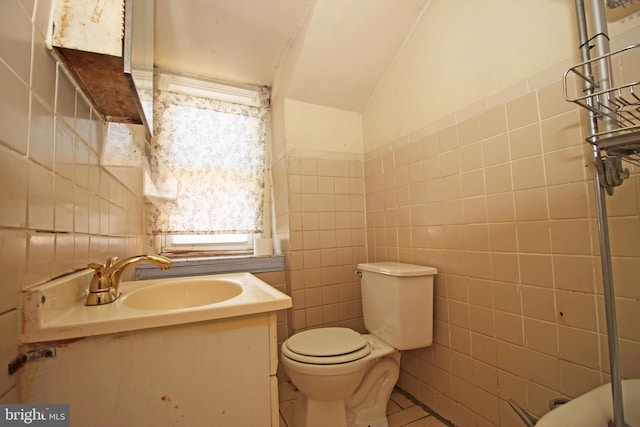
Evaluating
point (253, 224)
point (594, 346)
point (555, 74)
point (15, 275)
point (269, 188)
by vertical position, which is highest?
point (555, 74)

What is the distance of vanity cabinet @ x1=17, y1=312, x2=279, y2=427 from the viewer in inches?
20.9

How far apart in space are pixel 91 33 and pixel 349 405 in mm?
1704

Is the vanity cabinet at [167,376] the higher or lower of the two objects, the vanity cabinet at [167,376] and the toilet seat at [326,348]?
the higher

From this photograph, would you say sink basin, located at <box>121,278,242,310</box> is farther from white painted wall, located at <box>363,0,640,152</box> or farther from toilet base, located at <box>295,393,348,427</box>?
white painted wall, located at <box>363,0,640,152</box>

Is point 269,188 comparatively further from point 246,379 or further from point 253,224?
point 246,379

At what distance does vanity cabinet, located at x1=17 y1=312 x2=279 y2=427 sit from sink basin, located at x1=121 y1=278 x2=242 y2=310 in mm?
292

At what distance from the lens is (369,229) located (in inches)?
77.3

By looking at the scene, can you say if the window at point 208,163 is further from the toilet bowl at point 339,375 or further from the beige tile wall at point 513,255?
the beige tile wall at point 513,255

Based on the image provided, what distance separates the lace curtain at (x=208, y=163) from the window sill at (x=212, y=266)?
11.6 inches

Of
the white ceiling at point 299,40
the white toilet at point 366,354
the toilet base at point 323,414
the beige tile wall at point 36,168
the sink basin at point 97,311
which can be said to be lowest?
the toilet base at point 323,414

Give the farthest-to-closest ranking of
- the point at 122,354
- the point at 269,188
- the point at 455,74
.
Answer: the point at 269,188, the point at 455,74, the point at 122,354

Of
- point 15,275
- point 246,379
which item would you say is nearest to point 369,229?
point 246,379

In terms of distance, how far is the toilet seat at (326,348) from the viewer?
3.91ft

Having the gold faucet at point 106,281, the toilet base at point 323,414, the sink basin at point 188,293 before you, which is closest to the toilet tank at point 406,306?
the toilet base at point 323,414
